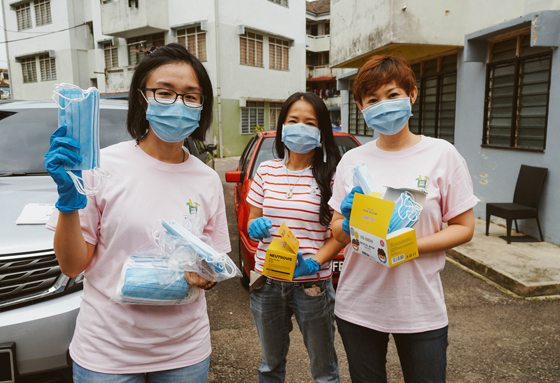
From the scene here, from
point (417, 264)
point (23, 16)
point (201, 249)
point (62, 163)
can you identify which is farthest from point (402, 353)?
point (23, 16)

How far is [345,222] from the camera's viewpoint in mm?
1790

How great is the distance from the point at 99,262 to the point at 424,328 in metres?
1.37

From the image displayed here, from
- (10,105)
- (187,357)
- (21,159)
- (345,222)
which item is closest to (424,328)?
(345,222)

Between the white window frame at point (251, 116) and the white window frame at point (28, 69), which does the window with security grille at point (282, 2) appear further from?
the white window frame at point (28, 69)

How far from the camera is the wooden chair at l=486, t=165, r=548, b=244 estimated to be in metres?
5.85

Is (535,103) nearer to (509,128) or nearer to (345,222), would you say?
(509,128)

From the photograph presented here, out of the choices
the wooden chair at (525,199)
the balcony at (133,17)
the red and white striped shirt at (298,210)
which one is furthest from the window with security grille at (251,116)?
the red and white striped shirt at (298,210)

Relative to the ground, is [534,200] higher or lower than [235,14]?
lower

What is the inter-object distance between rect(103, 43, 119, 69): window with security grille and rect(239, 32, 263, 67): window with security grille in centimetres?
783

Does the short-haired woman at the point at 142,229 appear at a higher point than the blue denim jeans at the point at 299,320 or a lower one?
higher

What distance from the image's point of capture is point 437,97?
8.58 metres

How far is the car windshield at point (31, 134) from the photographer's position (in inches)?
132

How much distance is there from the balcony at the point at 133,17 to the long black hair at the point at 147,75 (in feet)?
68.0

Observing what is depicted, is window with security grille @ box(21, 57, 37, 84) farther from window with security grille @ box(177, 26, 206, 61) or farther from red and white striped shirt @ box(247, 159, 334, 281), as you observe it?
red and white striped shirt @ box(247, 159, 334, 281)
